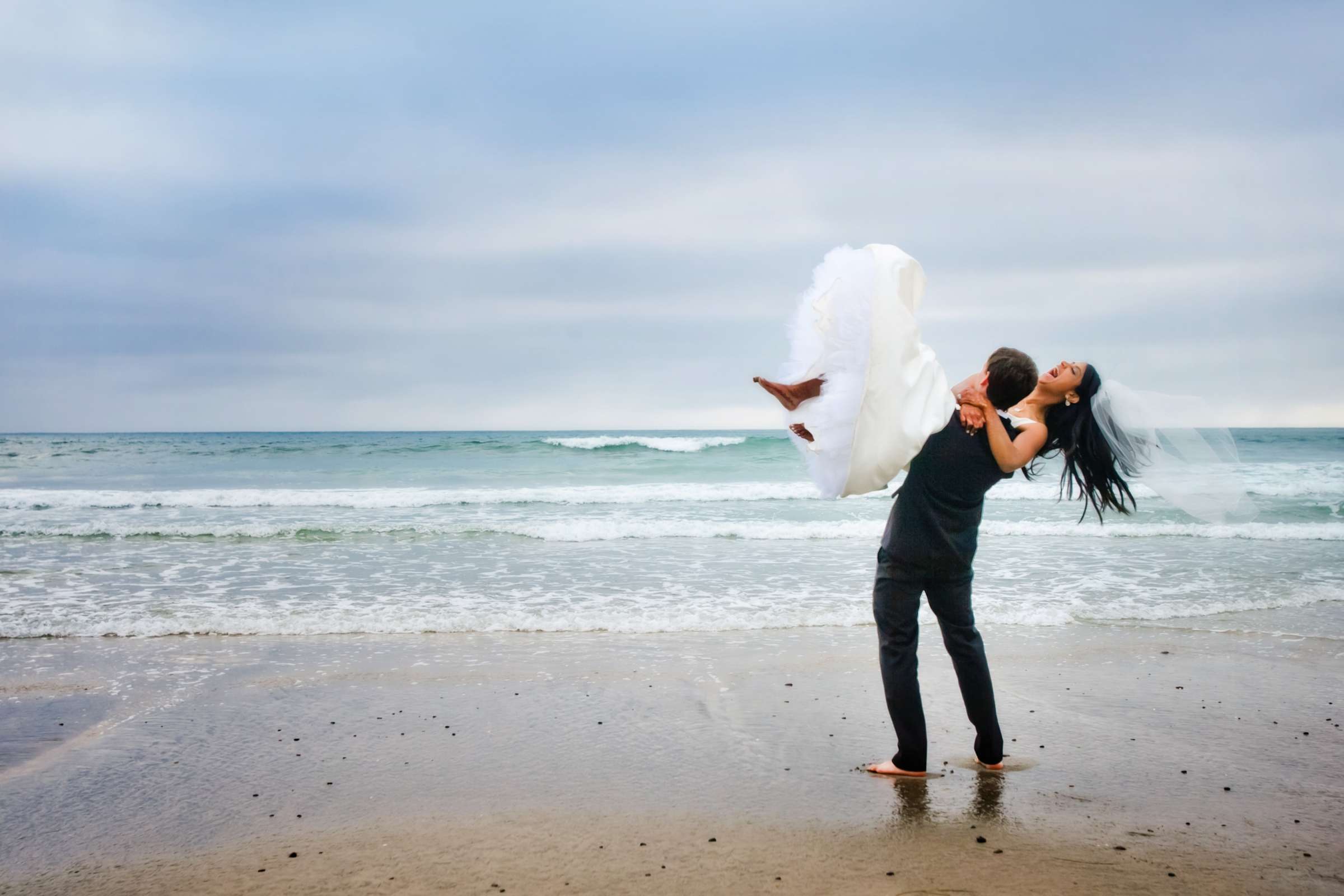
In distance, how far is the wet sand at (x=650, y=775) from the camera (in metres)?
2.93

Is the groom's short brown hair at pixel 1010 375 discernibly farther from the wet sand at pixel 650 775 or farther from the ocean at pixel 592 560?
the ocean at pixel 592 560

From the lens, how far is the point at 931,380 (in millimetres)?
3045

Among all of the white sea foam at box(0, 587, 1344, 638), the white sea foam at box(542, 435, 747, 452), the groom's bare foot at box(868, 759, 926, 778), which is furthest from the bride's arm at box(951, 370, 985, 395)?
the white sea foam at box(542, 435, 747, 452)

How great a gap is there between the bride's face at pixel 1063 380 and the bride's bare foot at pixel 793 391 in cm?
105

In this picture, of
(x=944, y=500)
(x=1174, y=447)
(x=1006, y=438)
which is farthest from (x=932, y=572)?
(x=1174, y=447)

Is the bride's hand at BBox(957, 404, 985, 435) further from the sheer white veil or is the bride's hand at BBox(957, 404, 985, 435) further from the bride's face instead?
the sheer white veil

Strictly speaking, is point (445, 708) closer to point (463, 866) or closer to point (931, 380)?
point (463, 866)

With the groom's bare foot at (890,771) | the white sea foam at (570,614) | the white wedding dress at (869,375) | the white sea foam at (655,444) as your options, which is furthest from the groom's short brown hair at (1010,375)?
the white sea foam at (655,444)

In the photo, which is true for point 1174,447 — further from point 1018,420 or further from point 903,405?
point 903,405

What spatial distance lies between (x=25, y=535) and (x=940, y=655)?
13454mm

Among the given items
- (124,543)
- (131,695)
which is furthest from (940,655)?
(124,543)

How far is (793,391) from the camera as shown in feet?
10.3

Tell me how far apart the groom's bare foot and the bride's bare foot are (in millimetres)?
1709

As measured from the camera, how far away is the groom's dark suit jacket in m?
3.34
